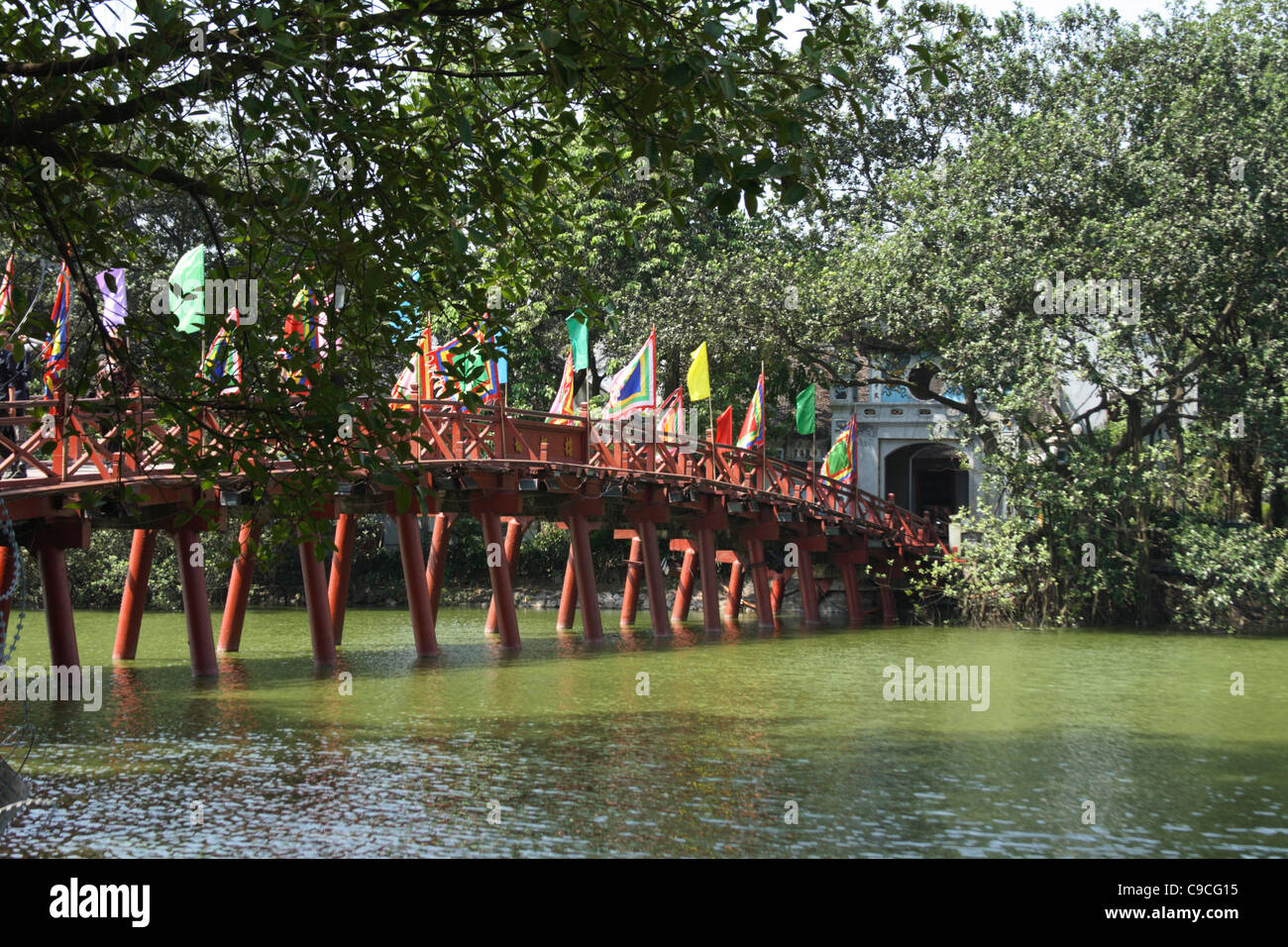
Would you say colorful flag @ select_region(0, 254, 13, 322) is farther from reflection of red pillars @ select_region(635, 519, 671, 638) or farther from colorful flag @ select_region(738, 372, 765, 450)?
colorful flag @ select_region(738, 372, 765, 450)

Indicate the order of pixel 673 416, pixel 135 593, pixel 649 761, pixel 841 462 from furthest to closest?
pixel 841 462 → pixel 673 416 → pixel 135 593 → pixel 649 761

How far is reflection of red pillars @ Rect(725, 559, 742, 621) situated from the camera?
118ft

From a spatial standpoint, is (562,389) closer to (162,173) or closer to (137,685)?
(137,685)

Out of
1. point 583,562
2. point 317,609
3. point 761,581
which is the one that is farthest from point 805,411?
point 317,609

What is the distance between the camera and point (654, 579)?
92.9 feet

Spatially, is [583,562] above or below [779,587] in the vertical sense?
above

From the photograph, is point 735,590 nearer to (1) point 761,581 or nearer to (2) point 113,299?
(1) point 761,581

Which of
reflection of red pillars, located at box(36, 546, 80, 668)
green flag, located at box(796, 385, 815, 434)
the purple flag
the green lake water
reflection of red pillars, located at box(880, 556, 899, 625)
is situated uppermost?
green flag, located at box(796, 385, 815, 434)

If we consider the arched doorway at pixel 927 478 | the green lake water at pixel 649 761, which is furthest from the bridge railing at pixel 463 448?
the arched doorway at pixel 927 478

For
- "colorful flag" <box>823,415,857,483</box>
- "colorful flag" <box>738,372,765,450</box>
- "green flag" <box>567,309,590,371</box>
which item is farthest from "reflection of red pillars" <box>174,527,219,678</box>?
"colorful flag" <box>823,415,857,483</box>

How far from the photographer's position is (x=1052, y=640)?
2803 cm

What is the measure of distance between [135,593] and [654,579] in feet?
34.8

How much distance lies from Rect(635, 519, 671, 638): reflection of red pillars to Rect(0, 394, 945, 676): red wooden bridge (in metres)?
0.04
